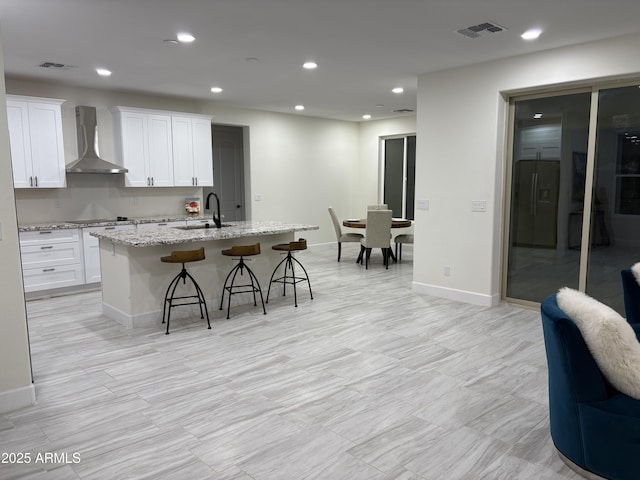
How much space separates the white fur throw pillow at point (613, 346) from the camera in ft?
6.77

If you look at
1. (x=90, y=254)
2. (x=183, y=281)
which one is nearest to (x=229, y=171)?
(x=90, y=254)

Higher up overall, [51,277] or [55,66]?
[55,66]

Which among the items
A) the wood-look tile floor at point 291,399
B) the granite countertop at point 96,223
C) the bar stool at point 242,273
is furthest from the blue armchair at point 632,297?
the granite countertop at point 96,223

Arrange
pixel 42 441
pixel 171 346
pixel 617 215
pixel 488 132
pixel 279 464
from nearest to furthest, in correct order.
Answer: pixel 279 464
pixel 42 441
pixel 171 346
pixel 617 215
pixel 488 132

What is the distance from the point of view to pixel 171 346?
412cm

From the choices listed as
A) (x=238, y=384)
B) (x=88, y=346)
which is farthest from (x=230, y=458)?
(x=88, y=346)

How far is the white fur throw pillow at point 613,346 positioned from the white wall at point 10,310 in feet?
10.5

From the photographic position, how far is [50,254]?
5.80 metres

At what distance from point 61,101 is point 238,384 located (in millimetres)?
4661

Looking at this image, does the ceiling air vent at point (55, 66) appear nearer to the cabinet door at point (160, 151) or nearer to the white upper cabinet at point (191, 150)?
the cabinet door at point (160, 151)

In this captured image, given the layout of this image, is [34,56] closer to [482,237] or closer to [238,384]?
[238,384]

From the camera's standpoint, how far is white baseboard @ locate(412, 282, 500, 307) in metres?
5.36

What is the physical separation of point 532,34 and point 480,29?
512 millimetres

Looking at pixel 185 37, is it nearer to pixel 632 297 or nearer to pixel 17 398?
pixel 17 398
